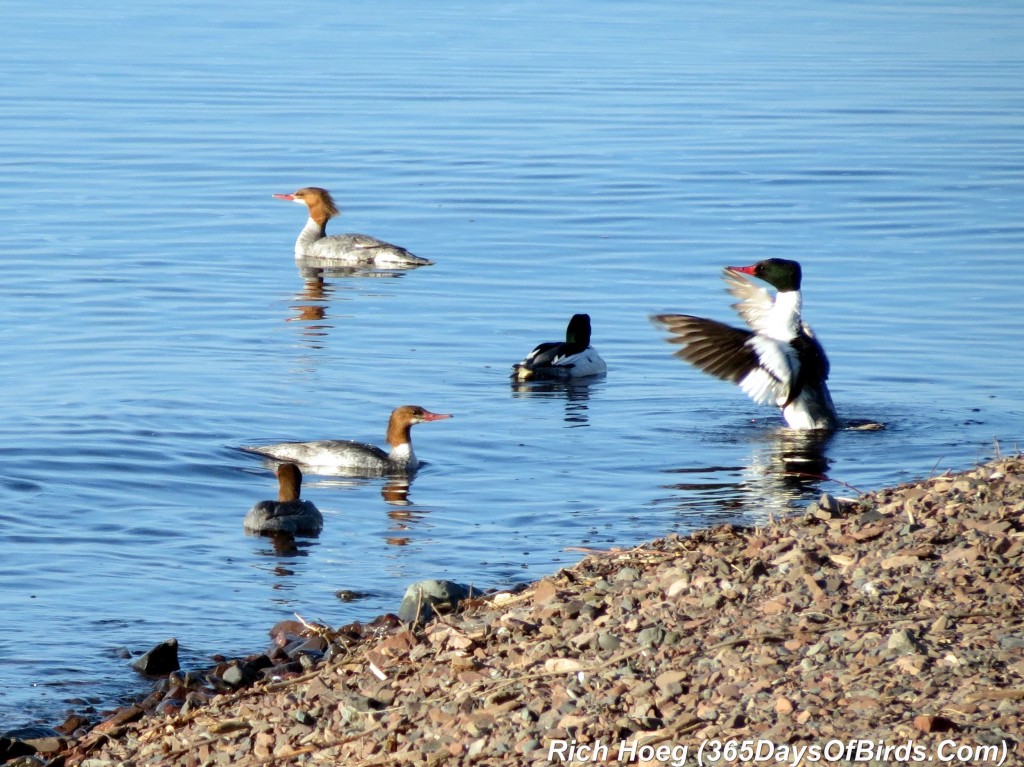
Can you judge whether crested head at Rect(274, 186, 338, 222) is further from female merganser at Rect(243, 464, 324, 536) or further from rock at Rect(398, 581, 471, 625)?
rock at Rect(398, 581, 471, 625)

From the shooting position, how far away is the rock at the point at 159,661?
7.32 meters

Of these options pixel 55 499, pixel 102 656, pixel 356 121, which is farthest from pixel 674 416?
pixel 356 121

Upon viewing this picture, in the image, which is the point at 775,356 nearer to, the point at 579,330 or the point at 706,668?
the point at 579,330

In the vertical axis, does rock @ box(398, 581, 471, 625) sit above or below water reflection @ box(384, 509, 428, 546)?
above

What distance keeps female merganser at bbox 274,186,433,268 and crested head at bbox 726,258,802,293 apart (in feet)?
25.5

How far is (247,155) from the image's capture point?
29.8 m

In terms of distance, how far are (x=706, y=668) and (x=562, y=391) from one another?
938 cm

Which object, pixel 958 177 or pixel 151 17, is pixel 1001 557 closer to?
pixel 958 177

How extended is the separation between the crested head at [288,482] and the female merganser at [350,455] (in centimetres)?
116

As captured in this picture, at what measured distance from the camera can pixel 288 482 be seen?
1049 cm

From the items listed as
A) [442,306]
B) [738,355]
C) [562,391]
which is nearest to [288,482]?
[738,355]

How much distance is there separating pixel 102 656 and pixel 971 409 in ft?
27.2

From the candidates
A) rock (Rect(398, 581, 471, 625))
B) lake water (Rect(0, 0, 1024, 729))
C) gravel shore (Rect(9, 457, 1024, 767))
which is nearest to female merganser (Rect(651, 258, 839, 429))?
lake water (Rect(0, 0, 1024, 729))

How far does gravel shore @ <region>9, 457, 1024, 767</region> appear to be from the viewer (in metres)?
4.56
